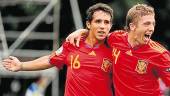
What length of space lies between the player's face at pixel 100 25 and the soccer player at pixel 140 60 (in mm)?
204

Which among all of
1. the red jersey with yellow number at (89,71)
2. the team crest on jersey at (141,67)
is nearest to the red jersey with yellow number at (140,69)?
the team crest on jersey at (141,67)

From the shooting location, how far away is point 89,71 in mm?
9523

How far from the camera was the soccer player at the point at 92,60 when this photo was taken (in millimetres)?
9477

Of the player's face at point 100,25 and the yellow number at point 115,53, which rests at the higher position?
the player's face at point 100,25

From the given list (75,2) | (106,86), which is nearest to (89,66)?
(106,86)

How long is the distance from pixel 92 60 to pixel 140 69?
61 cm

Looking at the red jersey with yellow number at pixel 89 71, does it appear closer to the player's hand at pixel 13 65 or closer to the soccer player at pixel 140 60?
the soccer player at pixel 140 60

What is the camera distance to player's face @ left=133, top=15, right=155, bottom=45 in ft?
30.1

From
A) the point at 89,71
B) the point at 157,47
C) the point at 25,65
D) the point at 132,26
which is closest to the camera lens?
the point at 157,47

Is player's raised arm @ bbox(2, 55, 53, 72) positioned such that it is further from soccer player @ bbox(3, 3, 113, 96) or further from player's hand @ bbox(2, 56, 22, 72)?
soccer player @ bbox(3, 3, 113, 96)

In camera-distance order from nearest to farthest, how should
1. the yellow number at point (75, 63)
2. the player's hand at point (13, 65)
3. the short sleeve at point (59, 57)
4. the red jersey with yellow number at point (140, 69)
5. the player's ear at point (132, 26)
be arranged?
1. the red jersey with yellow number at point (140, 69)
2. the player's ear at point (132, 26)
3. the yellow number at point (75, 63)
4. the short sleeve at point (59, 57)
5. the player's hand at point (13, 65)

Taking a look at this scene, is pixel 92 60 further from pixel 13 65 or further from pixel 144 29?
pixel 13 65

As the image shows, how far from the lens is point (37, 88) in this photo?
15422 millimetres

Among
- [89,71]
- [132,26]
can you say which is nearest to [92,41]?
[89,71]
